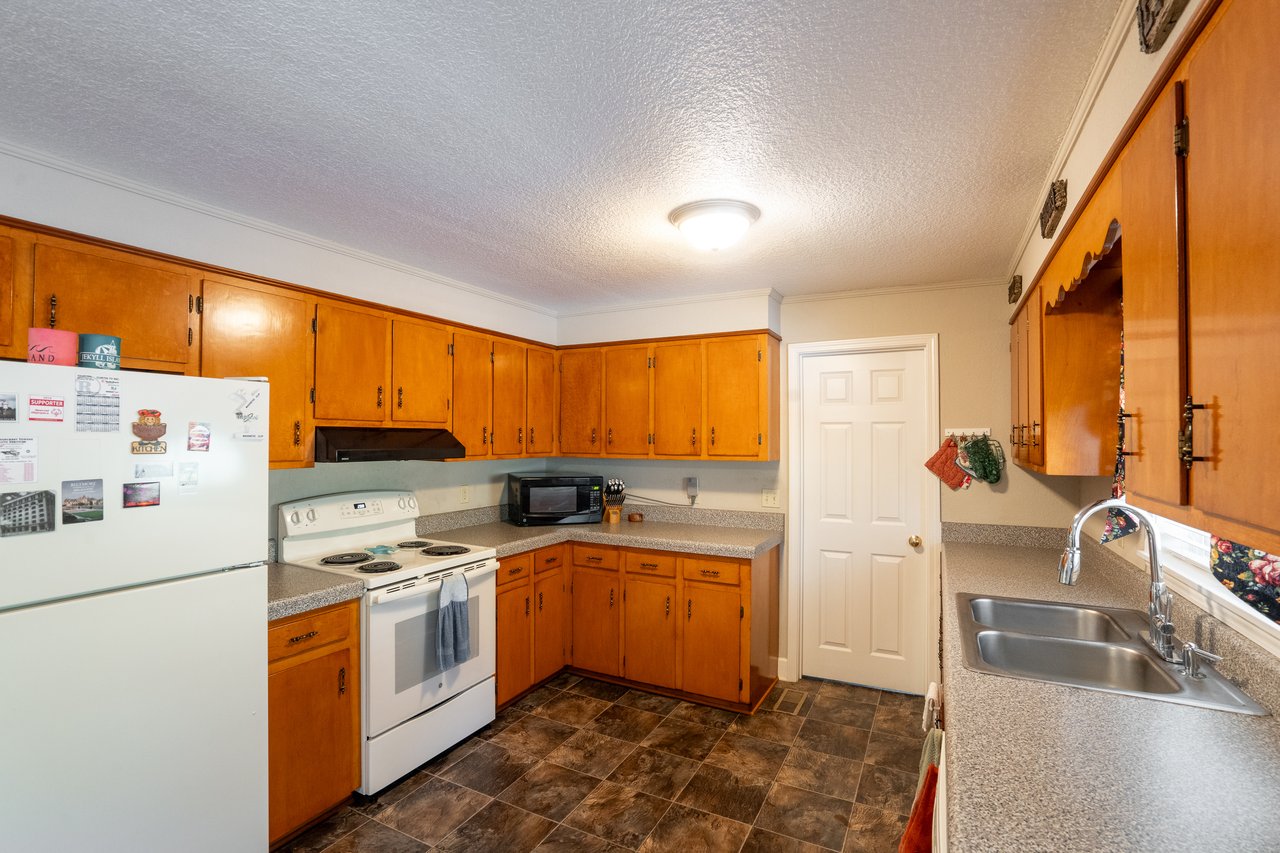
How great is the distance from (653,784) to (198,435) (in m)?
2.27

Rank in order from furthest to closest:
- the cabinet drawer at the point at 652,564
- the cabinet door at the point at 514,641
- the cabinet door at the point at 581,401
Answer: the cabinet door at the point at 581,401 < the cabinet drawer at the point at 652,564 < the cabinet door at the point at 514,641

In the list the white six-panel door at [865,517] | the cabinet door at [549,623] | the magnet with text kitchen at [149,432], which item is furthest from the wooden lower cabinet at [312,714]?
the white six-panel door at [865,517]

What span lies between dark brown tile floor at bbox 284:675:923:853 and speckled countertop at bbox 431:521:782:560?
0.91m

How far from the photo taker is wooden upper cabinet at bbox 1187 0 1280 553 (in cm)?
71

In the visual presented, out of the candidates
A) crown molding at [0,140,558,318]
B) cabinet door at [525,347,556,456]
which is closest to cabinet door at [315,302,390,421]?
crown molding at [0,140,558,318]

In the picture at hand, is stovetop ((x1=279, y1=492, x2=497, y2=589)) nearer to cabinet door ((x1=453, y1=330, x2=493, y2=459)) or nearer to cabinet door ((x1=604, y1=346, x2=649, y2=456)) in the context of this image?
cabinet door ((x1=453, y1=330, x2=493, y2=459))

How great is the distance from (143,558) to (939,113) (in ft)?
8.60

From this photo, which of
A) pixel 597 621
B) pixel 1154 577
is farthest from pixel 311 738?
pixel 1154 577

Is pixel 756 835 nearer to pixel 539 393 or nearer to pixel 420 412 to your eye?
pixel 420 412

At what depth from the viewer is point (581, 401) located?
412 centimetres

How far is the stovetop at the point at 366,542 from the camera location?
103 inches

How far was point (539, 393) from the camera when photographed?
159 inches

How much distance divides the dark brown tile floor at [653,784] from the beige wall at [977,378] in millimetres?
1253

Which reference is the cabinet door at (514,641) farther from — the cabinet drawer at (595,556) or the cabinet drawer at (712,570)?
the cabinet drawer at (712,570)
